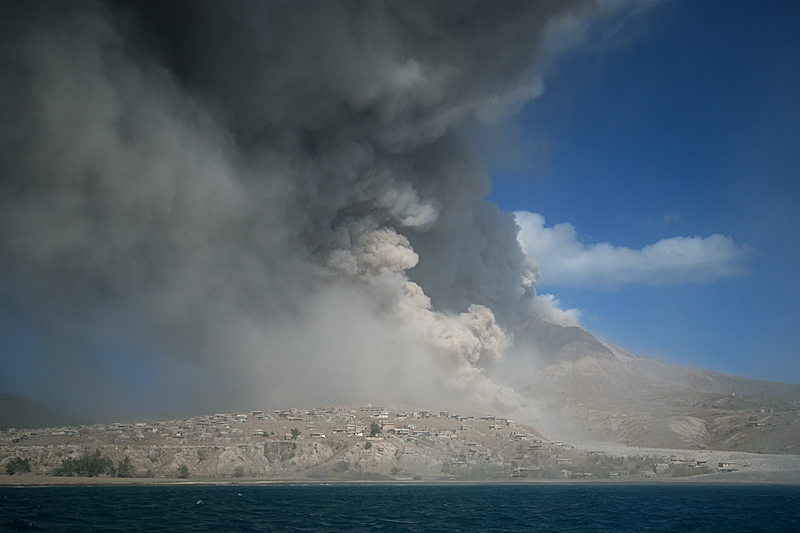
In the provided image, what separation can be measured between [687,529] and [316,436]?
73.9m

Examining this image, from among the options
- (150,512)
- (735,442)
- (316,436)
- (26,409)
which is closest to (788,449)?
(735,442)

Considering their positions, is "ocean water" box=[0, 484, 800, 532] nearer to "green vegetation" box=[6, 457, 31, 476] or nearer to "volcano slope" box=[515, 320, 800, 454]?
"green vegetation" box=[6, 457, 31, 476]

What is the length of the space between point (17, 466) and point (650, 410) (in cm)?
14181

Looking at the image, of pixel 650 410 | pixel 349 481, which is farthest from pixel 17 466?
pixel 650 410

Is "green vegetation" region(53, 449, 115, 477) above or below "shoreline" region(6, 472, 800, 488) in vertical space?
above

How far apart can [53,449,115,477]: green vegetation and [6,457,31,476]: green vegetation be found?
3769 millimetres

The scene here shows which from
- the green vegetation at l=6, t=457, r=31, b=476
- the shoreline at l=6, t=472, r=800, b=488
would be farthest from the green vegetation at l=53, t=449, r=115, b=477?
the green vegetation at l=6, t=457, r=31, b=476

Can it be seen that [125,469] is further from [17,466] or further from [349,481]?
[349,481]

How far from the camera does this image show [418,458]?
98.9 meters

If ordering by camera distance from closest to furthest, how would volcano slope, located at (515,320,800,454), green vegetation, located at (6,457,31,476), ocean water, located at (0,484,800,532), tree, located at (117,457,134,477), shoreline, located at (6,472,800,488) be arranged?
ocean water, located at (0,484,800,532)
shoreline, located at (6,472,800,488)
green vegetation, located at (6,457,31,476)
tree, located at (117,457,134,477)
volcano slope, located at (515,320,800,454)

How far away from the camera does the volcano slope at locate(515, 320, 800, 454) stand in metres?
124

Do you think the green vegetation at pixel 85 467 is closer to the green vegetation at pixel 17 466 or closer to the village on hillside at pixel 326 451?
the village on hillside at pixel 326 451

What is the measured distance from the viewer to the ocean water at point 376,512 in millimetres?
39875

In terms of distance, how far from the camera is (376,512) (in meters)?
49.3
